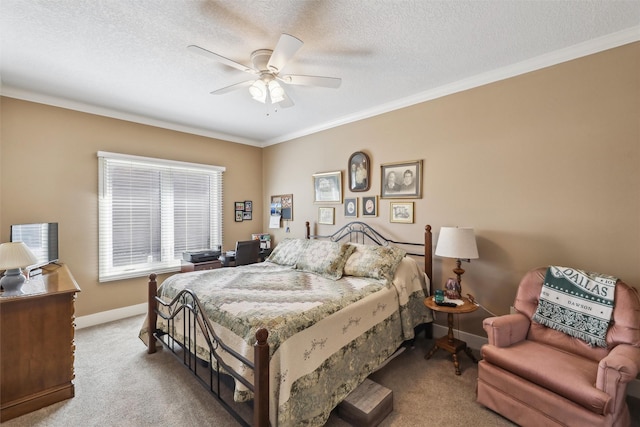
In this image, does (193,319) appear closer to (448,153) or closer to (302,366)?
(302,366)

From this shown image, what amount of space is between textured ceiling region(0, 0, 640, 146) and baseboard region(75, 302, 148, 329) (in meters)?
2.64

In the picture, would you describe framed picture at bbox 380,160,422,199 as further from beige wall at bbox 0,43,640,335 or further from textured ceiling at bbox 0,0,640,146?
textured ceiling at bbox 0,0,640,146

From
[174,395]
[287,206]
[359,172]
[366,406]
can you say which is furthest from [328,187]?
[174,395]

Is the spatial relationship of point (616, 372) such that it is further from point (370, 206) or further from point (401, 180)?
point (370, 206)

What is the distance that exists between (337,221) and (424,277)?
5.00ft

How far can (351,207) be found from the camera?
3.95 m

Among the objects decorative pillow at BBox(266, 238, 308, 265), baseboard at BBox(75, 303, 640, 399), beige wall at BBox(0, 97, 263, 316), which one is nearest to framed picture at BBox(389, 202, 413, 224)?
decorative pillow at BBox(266, 238, 308, 265)

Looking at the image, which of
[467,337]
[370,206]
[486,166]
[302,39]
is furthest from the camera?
[370,206]

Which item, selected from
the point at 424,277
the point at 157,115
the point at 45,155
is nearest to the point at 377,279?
the point at 424,277

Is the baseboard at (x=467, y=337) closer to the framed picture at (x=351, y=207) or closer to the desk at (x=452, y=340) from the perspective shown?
the desk at (x=452, y=340)

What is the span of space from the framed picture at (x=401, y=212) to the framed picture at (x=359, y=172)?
495mm

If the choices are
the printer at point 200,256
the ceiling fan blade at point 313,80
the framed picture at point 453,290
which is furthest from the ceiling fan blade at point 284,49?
the printer at point 200,256

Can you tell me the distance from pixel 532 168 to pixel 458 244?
3.21 ft

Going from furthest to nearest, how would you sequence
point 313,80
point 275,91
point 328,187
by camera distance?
point 328,187 < point 275,91 < point 313,80
